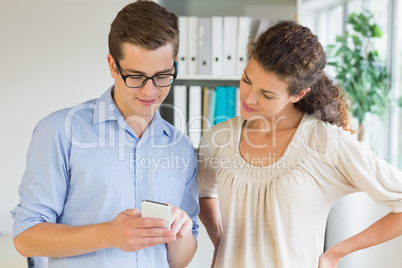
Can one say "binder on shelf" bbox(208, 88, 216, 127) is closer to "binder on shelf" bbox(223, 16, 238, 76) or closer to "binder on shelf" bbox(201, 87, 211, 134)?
"binder on shelf" bbox(201, 87, 211, 134)

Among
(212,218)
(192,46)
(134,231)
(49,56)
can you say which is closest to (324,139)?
(212,218)

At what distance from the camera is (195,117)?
2742 millimetres

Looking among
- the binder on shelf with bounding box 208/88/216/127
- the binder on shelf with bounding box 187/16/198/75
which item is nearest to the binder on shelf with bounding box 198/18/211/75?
the binder on shelf with bounding box 187/16/198/75

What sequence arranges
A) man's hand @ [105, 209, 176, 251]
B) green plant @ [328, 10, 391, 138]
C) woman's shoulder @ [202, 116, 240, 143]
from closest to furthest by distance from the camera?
man's hand @ [105, 209, 176, 251]
woman's shoulder @ [202, 116, 240, 143]
green plant @ [328, 10, 391, 138]

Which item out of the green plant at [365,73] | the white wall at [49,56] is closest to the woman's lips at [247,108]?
the white wall at [49,56]

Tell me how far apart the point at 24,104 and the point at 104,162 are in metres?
1.62

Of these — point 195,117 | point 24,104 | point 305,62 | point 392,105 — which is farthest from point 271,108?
point 392,105

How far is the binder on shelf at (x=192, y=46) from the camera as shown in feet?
8.86

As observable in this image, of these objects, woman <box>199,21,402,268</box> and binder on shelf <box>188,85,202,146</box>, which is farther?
binder on shelf <box>188,85,202,146</box>

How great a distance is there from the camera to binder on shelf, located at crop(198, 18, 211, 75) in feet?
8.84

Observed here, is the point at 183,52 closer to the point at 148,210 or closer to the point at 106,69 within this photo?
the point at 106,69

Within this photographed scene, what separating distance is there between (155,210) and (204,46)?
1.75 m

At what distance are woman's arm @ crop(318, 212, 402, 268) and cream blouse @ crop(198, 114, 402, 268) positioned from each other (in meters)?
0.04

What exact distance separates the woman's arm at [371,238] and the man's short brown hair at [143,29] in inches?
30.1
